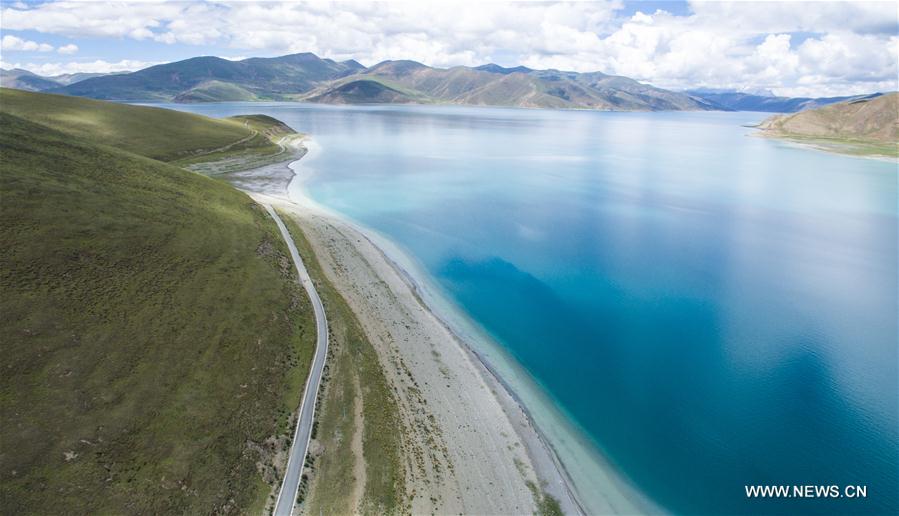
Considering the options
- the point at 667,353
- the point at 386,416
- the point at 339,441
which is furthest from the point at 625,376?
the point at 339,441

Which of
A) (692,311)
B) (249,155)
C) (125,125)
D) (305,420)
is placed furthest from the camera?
(249,155)

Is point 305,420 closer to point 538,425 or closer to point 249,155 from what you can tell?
point 538,425

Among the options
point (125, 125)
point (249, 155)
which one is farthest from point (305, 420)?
point (125, 125)

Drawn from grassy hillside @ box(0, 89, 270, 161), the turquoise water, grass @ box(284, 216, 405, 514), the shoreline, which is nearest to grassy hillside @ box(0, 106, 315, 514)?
grass @ box(284, 216, 405, 514)

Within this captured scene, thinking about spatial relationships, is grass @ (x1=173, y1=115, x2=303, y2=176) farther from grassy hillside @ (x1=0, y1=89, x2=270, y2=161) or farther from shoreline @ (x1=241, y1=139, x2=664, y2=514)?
shoreline @ (x1=241, y1=139, x2=664, y2=514)

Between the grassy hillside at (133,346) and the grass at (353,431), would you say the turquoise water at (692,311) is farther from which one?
the grassy hillside at (133,346)

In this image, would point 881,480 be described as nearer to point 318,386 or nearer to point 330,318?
point 318,386
